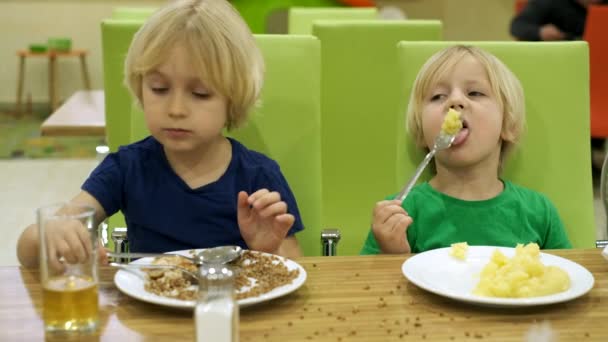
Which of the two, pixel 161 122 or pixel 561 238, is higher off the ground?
pixel 161 122

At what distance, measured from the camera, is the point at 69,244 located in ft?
3.11

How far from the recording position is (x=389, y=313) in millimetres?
1033

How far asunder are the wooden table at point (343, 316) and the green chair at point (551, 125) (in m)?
0.56

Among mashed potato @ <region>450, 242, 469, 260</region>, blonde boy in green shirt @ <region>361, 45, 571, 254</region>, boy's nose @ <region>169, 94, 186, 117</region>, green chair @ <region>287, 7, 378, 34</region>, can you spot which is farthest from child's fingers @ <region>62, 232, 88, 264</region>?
green chair @ <region>287, 7, 378, 34</region>

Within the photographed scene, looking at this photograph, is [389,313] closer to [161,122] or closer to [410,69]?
[161,122]

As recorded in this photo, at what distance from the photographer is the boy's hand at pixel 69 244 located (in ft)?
3.09

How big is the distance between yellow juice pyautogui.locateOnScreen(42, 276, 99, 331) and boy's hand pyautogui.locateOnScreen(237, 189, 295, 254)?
1.12 ft

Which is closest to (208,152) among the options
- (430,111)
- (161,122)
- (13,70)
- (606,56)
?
(161,122)

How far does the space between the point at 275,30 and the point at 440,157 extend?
321 cm

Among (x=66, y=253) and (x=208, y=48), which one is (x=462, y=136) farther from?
(x=66, y=253)

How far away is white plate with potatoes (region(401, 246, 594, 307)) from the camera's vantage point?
1031mm

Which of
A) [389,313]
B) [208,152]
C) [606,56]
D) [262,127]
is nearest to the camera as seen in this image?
[389,313]

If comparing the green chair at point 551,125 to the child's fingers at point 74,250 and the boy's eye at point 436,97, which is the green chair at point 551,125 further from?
the child's fingers at point 74,250

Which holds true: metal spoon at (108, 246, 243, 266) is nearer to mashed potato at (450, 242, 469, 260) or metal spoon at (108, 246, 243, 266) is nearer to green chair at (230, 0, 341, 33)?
mashed potato at (450, 242, 469, 260)
